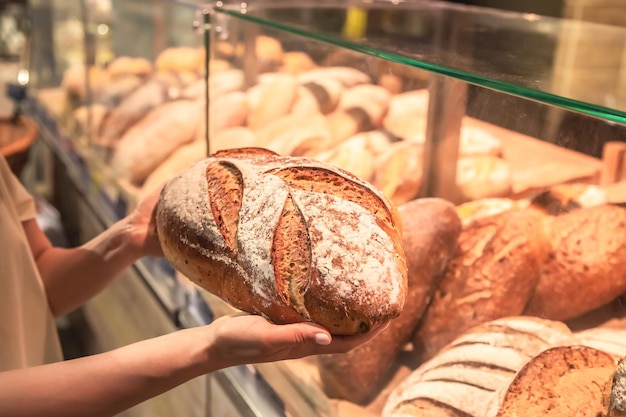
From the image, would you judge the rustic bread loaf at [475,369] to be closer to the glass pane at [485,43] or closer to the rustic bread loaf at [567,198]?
the rustic bread loaf at [567,198]

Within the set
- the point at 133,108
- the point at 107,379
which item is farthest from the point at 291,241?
the point at 133,108

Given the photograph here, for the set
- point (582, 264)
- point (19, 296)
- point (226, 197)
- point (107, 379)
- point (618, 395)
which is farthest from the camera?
point (19, 296)

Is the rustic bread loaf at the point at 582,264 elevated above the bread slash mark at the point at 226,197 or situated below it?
below

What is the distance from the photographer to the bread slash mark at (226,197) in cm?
89

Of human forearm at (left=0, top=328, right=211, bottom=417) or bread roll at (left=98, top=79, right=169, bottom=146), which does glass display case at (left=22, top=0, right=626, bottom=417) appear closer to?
bread roll at (left=98, top=79, right=169, bottom=146)

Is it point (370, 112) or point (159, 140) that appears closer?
point (370, 112)

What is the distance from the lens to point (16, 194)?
50.6 inches

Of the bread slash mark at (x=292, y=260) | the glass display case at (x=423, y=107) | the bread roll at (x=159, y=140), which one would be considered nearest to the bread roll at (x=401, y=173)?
the glass display case at (x=423, y=107)

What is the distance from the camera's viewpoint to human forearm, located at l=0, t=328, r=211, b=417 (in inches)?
31.4

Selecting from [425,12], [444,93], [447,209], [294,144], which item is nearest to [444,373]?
[447,209]

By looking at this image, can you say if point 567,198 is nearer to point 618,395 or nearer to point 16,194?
point 618,395

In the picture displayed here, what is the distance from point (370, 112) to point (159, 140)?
80cm

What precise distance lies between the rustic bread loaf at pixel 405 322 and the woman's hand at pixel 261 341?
1.04 feet

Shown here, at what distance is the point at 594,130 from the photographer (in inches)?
34.5
